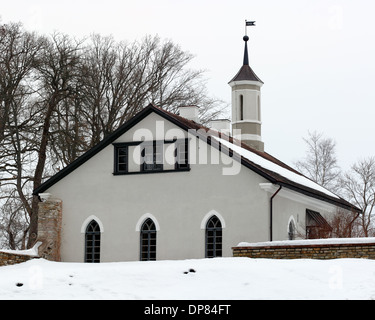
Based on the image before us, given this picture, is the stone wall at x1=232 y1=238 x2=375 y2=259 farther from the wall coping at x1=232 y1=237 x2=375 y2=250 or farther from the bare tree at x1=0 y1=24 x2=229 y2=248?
the bare tree at x1=0 y1=24 x2=229 y2=248

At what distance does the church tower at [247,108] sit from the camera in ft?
139

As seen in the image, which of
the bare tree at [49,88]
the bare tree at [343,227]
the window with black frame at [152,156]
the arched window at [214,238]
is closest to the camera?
the arched window at [214,238]

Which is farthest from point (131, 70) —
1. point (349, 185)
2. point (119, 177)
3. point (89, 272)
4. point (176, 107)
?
point (89, 272)

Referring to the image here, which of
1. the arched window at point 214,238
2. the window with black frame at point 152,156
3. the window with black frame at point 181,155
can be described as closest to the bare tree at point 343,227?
the arched window at point 214,238

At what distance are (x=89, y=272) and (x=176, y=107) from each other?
80.5 feet

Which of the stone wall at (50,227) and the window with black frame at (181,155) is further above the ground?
the window with black frame at (181,155)

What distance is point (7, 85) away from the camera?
41.1m

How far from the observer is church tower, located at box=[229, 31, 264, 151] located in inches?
1667

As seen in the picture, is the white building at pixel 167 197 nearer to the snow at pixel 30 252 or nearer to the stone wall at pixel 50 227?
the stone wall at pixel 50 227

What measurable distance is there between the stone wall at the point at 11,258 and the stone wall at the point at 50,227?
3.54m

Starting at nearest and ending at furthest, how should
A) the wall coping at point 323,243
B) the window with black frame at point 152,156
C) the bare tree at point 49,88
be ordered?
the wall coping at point 323,243, the window with black frame at point 152,156, the bare tree at point 49,88

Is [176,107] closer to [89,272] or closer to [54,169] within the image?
[54,169]

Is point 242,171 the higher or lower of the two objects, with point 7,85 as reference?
lower

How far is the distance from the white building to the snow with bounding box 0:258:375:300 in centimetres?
671
